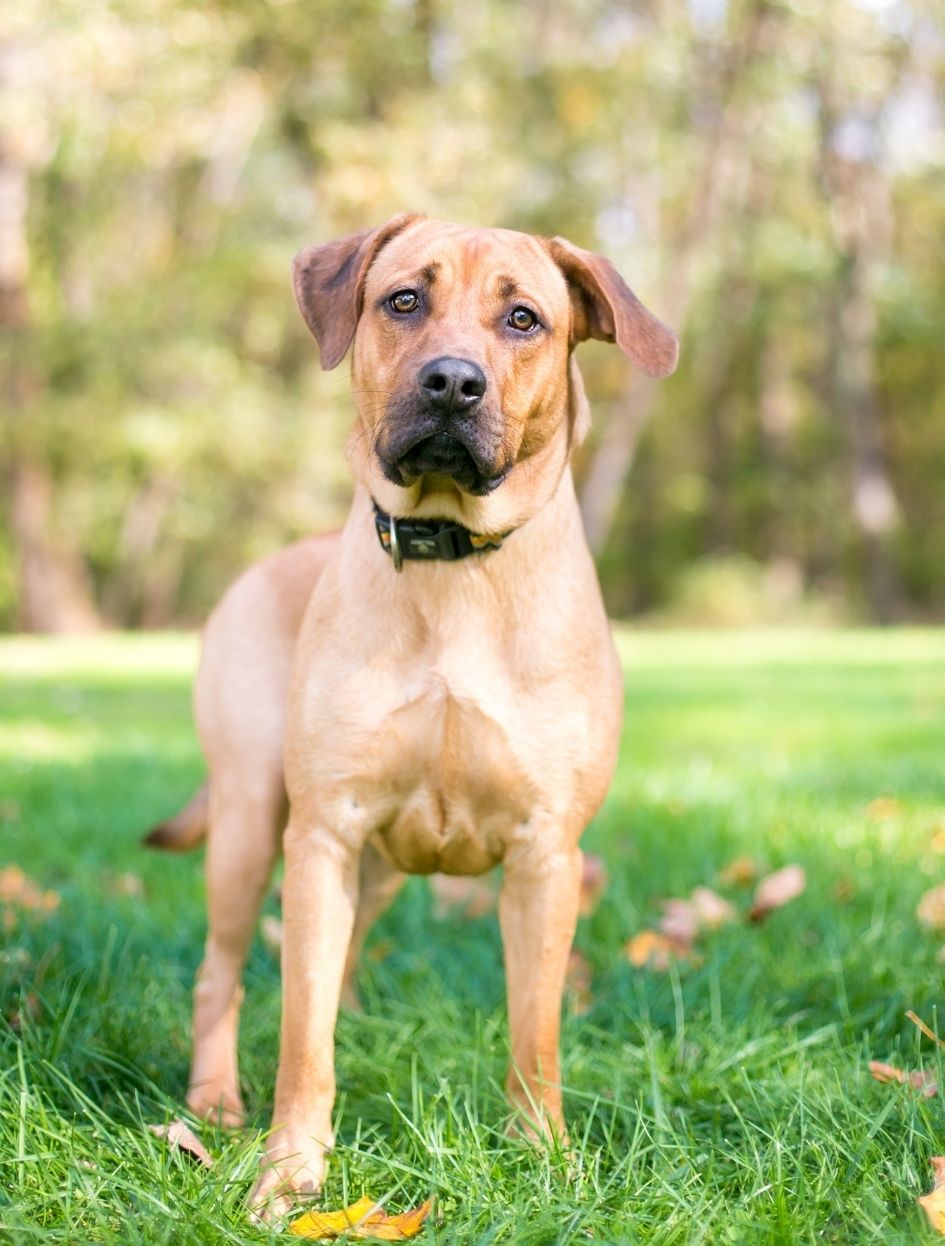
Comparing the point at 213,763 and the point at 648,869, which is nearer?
the point at 213,763

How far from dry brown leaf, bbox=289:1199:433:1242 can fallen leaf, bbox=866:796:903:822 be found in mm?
3495

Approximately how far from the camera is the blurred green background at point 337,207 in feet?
62.2

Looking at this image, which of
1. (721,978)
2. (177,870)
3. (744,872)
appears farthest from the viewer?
(177,870)

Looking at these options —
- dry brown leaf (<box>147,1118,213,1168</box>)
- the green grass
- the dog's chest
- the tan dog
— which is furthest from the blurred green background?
dry brown leaf (<box>147,1118,213,1168</box>)

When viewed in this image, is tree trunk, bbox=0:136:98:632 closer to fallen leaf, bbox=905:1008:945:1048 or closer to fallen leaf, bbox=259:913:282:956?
fallen leaf, bbox=259:913:282:956

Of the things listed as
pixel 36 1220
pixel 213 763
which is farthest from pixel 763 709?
pixel 36 1220

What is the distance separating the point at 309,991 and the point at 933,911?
205 cm

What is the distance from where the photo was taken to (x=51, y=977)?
11.1 feet

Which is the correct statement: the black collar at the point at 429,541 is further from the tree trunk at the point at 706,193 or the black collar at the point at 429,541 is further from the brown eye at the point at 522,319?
the tree trunk at the point at 706,193

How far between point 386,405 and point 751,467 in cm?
3070

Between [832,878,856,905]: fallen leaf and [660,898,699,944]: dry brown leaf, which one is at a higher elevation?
[660,898,699,944]: dry brown leaf

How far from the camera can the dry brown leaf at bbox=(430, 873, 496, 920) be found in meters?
4.43

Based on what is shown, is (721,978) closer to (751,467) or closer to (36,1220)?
(36,1220)

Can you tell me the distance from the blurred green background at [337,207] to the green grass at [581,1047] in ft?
46.1
